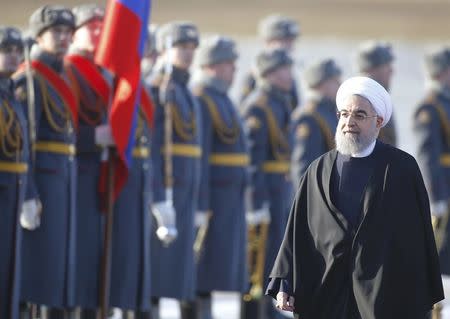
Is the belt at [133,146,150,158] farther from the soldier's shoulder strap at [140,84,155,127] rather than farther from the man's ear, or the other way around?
the man's ear

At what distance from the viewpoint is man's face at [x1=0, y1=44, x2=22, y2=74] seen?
10.8 metres

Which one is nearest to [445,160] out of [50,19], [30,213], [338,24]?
[50,19]

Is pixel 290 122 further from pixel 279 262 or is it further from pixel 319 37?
pixel 319 37

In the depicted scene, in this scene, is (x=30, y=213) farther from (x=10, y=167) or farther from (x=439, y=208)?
(x=439, y=208)

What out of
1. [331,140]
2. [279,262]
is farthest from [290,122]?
[279,262]

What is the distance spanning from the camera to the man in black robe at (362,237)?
29.9 feet

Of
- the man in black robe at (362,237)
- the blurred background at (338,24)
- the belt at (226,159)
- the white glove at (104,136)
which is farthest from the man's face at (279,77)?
the blurred background at (338,24)

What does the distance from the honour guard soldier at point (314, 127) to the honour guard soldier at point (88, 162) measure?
2.70 metres

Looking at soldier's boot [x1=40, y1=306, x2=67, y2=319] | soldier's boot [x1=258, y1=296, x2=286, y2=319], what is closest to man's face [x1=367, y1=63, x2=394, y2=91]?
soldier's boot [x1=258, y1=296, x2=286, y2=319]

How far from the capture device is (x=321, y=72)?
575 inches

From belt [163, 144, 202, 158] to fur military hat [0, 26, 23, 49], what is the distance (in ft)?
6.75

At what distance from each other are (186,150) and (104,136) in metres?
1.32

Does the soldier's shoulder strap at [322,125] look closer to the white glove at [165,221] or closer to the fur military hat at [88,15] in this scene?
the white glove at [165,221]

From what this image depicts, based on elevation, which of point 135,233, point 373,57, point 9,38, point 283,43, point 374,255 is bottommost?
point 374,255
